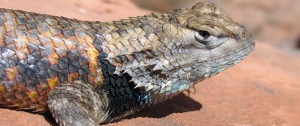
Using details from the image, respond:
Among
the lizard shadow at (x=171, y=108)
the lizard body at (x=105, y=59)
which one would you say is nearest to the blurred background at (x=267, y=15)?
the lizard shadow at (x=171, y=108)

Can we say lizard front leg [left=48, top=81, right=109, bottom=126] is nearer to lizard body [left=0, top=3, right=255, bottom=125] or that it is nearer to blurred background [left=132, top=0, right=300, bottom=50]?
lizard body [left=0, top=3, right=255, bottom=125]

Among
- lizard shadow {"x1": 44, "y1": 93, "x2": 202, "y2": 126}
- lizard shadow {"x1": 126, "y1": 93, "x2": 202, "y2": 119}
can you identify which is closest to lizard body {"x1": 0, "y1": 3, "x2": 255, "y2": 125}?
lizard shadow {"x1": 44, "y1": 93, "x2": 202, "y2": 126}

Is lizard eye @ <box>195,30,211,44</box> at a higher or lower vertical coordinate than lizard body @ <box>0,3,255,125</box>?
higher

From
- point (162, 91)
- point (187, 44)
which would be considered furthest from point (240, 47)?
point (162, 91)

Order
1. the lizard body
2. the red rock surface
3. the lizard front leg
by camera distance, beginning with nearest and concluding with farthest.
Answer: the lizard front leg → the lizard body → the red rock surface

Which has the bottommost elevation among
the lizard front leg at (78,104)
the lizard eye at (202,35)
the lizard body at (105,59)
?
the lizard front leg at (78,104)

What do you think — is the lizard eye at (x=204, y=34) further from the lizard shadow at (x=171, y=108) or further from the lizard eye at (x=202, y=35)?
the lizard shadow at (x=171, y=108)

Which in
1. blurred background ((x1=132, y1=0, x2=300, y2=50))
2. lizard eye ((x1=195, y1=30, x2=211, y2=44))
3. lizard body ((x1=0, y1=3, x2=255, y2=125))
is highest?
blurred background ((x1=132, y1=0, x2=300, y2=50))

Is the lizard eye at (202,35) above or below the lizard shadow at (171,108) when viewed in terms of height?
above
